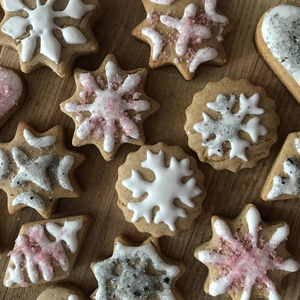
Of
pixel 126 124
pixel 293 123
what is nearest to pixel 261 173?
pixel 293 123

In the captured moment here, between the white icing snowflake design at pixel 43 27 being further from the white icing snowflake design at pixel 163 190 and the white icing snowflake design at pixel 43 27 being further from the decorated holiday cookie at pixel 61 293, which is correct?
the decorated holiday cookie at pixel 61 293

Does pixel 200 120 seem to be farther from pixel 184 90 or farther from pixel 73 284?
pixel 73 284

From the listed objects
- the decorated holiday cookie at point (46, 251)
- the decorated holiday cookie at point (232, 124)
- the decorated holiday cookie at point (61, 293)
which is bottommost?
the decorated holiday cookie at point (61, 293)

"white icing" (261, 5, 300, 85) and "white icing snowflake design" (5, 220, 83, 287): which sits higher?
"white icing" (261, 5, 300, 85)

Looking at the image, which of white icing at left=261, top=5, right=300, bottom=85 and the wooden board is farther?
the wooden board

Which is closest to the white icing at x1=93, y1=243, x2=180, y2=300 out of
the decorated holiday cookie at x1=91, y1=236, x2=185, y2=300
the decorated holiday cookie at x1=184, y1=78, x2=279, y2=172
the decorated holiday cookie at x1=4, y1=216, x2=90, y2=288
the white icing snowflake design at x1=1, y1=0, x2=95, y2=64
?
the decorated holiday cookie at x1=91, y1=236, x2=185, y2=300

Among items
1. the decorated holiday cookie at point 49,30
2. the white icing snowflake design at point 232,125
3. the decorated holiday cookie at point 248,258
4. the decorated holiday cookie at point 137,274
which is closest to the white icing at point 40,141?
the decorated holiday cookie at point 49,30

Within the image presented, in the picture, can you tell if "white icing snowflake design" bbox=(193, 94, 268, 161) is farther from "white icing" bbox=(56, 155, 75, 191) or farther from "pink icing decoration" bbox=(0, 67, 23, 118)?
"pink icing decoration" bbox=(0, 67, 23, 118)
